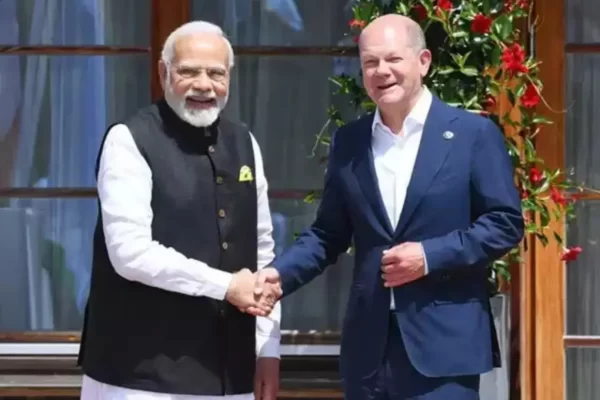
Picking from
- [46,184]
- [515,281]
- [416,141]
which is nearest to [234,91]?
[46,184]

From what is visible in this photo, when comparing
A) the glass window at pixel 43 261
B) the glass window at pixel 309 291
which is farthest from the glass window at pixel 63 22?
the glass window at pixel 309 291

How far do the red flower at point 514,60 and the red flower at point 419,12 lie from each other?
0.26 meters

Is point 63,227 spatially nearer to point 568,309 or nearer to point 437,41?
point 437,41

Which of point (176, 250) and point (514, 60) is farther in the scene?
point (514, 60)

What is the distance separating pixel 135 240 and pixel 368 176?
0.55m

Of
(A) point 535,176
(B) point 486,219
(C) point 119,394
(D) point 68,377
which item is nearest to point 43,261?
(D) point 68,377

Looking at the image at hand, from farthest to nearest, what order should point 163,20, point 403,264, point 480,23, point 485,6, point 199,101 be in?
point 163,20 → point 485,6 → point 480,23 → point 199,101 → point 403,264

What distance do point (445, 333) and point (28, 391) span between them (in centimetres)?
164

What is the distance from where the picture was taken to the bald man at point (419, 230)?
2.65 metres

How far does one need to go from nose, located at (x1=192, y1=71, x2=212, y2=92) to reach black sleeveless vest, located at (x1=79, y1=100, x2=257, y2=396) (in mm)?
105

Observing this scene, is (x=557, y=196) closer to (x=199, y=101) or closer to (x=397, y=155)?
(x=397, y=155)

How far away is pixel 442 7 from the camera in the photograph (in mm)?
3340

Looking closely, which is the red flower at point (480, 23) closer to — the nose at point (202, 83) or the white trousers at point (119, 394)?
the nose at point (202, 83)

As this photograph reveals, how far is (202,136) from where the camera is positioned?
288 cm
